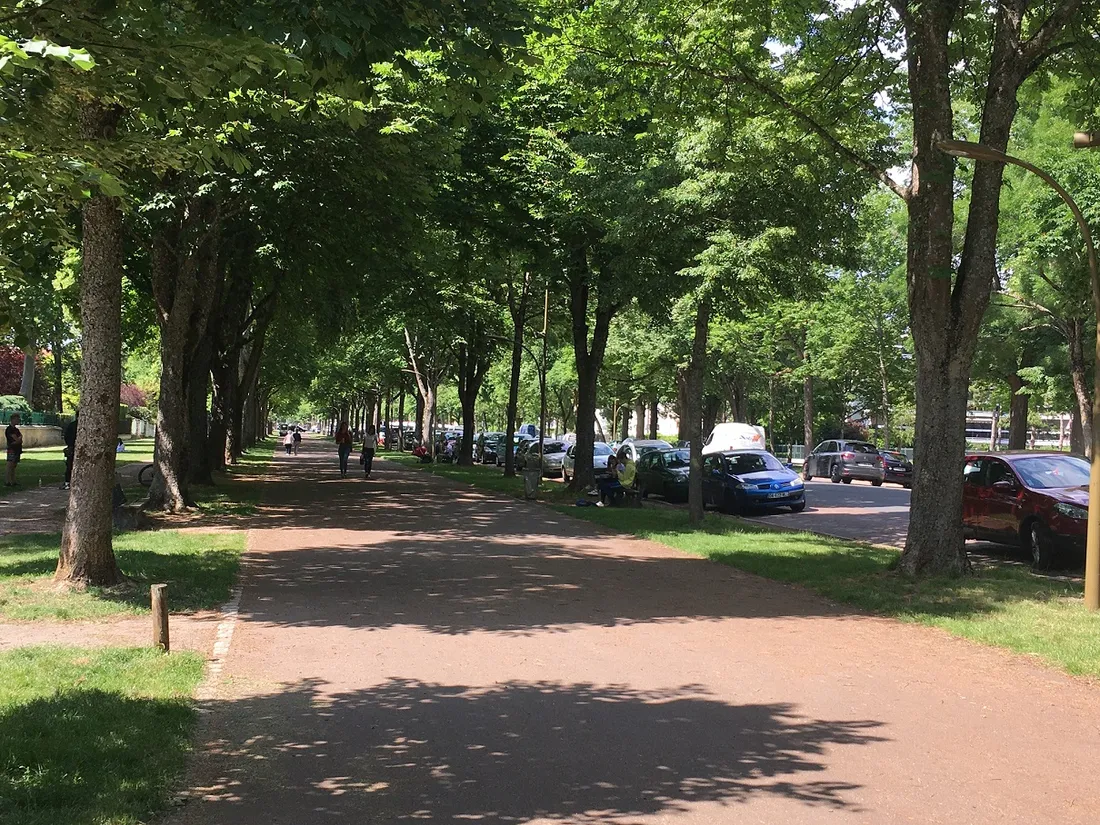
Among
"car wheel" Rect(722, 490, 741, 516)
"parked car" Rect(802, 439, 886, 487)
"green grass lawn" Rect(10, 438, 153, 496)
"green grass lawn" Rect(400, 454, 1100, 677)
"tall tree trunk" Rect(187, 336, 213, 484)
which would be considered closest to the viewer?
"green grass lawn" Rect(400, 454, 1100, 677)

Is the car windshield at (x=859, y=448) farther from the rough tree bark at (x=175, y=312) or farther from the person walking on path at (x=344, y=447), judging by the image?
the rough tree bark at (x=175, y=312)

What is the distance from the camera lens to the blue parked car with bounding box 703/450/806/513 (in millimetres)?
22078

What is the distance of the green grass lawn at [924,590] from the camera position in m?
8.52

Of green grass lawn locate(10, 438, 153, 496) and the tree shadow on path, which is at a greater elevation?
green grass lawn locate(10, 438, 153, 496)

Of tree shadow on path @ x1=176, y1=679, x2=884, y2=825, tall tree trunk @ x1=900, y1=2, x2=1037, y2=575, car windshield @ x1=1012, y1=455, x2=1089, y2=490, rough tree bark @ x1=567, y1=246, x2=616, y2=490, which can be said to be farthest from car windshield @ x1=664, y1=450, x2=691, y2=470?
tree shadow on path @ x1=176, y1=679, x2=884, y2=825

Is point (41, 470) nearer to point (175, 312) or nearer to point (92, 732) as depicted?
point (175, 312)

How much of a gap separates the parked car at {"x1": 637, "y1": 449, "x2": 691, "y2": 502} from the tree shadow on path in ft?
60.5

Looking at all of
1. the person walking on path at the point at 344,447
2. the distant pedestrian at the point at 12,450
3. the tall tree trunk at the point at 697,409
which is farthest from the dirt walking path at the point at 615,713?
the person walking on path at the point at 344,447

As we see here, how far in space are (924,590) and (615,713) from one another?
18.7 feet

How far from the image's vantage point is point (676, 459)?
84.1 feet

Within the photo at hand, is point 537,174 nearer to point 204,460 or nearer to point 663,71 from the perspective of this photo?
point 663,71

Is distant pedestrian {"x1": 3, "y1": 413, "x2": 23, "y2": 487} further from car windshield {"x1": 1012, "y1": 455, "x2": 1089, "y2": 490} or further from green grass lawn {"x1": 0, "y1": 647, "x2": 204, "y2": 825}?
car windshield {"x1": 1012, "y1": 455, "x2": 1089, "y2": 490}

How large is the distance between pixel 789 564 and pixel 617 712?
7.28 m

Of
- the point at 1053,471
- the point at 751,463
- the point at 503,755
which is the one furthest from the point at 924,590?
the point at 751,463
